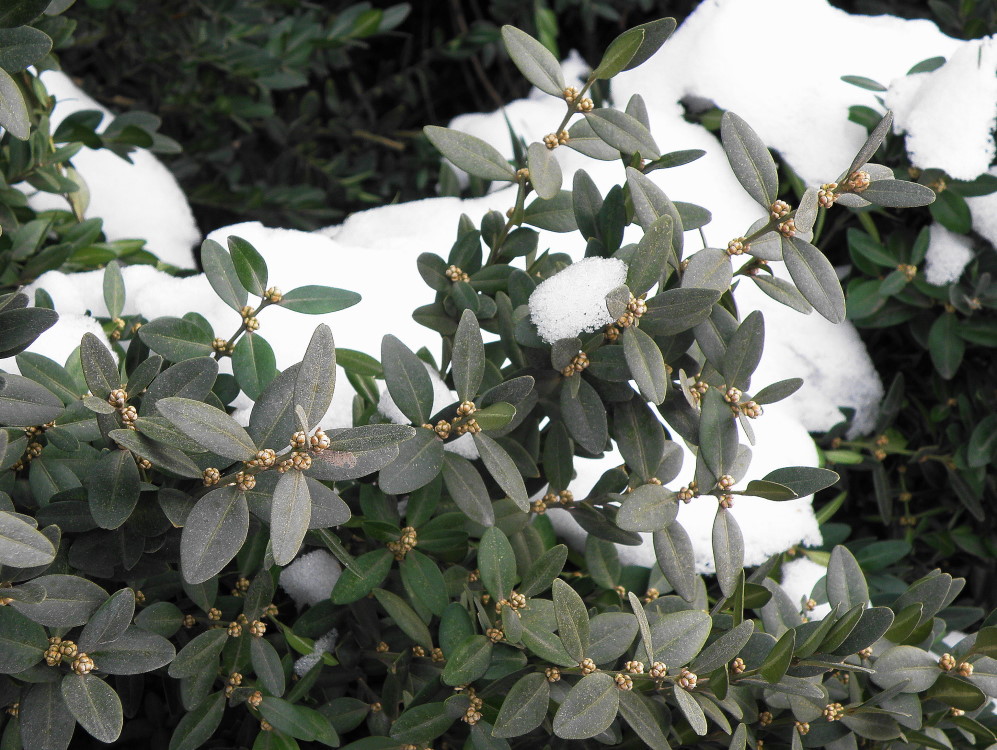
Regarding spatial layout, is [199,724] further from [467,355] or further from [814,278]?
[814,278]

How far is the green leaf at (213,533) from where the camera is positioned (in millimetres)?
641

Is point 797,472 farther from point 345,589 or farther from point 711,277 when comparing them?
point 345,589

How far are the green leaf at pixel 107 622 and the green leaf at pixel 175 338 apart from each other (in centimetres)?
24

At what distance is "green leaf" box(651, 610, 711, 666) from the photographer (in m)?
0.74

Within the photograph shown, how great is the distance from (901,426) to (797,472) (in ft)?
2.51

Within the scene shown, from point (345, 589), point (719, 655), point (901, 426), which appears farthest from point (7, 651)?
point (901, 426)

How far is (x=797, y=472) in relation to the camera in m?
0.79

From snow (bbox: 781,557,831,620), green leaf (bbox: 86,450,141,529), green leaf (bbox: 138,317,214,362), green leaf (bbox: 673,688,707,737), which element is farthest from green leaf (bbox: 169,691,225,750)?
snow (bbox: 781,557,831,620)

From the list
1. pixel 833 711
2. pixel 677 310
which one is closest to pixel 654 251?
pixel 677 310

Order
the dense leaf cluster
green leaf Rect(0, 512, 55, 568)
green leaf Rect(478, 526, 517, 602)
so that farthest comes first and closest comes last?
green leaf Rect(478, 526, 517, 602) → the dense leaf cluster → green leaf Rect(0, 512, 55, 568)

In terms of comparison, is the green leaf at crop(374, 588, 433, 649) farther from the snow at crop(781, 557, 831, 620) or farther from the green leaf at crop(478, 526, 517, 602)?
the snow at crop(781, 557, 831, 620)

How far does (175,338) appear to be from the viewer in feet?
2.80

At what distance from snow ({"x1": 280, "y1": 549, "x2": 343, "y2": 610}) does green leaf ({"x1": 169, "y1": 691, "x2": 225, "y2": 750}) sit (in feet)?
0.57

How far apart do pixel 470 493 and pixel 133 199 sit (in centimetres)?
105
